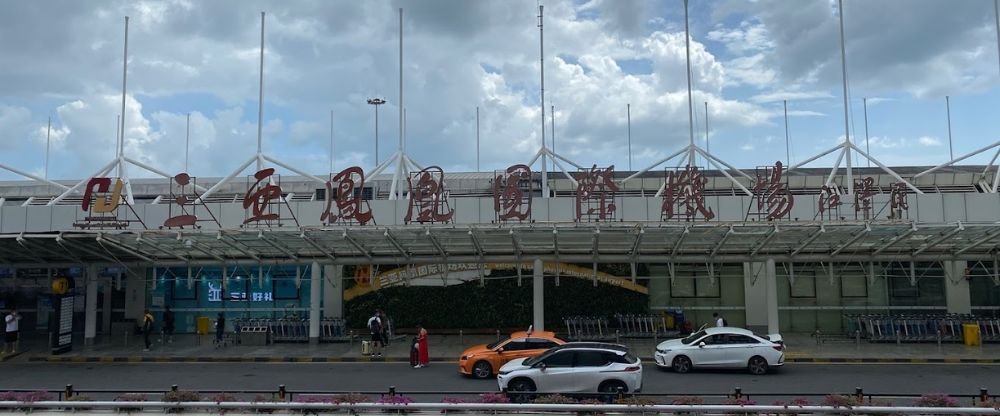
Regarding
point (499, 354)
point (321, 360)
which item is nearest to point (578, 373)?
point (499, 354)

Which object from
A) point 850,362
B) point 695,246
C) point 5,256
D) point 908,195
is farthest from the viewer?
point 908,195

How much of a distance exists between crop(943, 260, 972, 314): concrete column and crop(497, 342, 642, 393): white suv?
1926 cm

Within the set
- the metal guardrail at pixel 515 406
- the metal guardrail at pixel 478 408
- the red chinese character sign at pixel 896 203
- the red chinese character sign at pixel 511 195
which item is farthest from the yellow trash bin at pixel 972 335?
the red chinese character sign at pixel 511 195

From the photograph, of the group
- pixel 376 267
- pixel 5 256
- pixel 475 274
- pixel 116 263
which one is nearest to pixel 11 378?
pixel 116 263

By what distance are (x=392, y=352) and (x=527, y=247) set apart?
19.1 ft

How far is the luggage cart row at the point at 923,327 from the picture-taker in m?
26.4

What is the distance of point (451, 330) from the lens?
3075 cm

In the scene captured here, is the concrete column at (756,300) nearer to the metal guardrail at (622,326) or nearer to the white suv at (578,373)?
the metal guardrail at (622,326)

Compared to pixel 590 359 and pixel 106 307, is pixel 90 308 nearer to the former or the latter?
pixel 106 307

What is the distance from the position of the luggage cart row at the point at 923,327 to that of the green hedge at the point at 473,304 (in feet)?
34.0

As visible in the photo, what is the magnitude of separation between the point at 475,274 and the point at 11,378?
16.4m

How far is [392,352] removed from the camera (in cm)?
2473

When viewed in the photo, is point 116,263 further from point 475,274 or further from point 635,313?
point 635,313

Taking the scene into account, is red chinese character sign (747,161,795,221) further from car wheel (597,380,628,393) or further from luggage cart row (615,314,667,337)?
car wheel (597,380,628,393)
